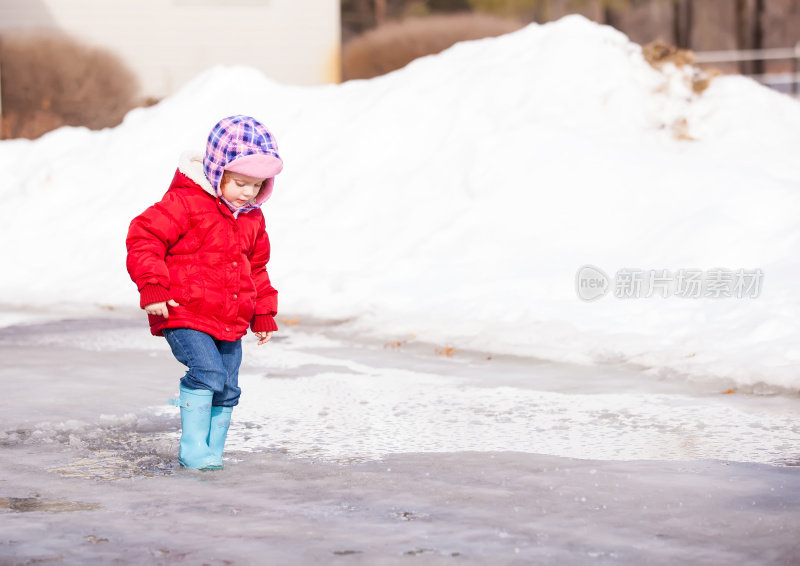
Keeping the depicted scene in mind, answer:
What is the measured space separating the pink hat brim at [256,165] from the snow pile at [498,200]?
3.32m

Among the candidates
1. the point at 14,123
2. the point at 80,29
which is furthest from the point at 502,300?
the point at 80,29

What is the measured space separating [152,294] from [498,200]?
723 cm

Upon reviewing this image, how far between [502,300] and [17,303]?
4.49 meters

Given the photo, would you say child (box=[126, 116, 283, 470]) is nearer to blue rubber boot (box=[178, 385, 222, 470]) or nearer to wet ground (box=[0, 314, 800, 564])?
blue rubber boot (box=[178, 385, 222, 470])

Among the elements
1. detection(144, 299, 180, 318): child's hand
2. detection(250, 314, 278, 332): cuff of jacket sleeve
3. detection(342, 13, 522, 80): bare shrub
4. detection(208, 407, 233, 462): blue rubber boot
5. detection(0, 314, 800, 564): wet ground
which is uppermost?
detection(342, 13, 522, 80): bare shrub

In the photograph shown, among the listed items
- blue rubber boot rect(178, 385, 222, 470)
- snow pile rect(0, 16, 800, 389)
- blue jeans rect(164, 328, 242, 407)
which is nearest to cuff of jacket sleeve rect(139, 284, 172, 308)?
blue jeans rect(164, 328, 242, 407)

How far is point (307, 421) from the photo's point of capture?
6098 mm

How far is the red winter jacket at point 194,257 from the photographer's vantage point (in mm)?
4898

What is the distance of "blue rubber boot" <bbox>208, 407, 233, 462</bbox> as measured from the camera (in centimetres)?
520

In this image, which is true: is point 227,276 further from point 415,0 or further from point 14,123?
point 415,0

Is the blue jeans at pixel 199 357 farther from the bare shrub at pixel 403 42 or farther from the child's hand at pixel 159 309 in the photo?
the bare shrub at pixel 403 42

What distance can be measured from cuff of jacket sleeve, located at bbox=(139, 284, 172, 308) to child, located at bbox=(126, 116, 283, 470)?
21 millimetres

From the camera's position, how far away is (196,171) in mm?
5098

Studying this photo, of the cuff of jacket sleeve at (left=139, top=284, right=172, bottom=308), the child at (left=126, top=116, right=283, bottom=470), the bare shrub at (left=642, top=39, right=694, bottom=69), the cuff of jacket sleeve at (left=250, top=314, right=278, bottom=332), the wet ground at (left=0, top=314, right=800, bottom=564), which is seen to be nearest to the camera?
the wet ground at (left=0, top=314, right=800, bottom=564)
